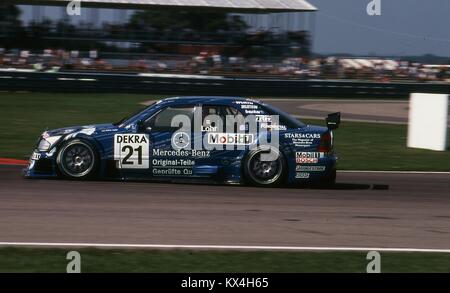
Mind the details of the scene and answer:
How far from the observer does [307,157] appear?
1141 centimetres

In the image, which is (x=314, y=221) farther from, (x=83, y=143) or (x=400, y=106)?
(x=400, y=106)

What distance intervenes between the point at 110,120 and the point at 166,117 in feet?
35.3

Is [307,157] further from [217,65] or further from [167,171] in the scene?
[217,65]

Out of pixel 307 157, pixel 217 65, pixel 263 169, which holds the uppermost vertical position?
pixel 217 65

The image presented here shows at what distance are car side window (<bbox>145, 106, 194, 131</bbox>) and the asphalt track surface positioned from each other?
0.78m

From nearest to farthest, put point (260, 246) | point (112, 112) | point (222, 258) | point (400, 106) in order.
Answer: point (222, 258), point (260, 246), point (112, 112), point (400, 106)

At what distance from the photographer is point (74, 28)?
139ft

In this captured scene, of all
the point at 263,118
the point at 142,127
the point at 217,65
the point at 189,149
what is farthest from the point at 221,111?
the point at 217,65

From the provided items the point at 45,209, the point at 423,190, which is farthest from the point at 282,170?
the point at 45,209

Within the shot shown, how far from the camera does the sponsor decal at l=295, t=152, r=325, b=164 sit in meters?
11.4
